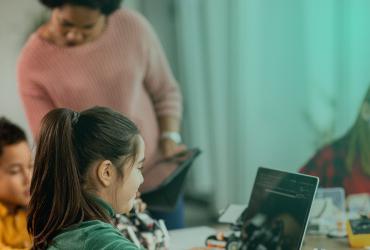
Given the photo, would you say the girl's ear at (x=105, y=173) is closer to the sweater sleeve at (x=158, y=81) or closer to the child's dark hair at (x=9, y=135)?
the child's dark hair at (x=9, y=135)

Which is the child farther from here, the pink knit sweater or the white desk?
the white desk

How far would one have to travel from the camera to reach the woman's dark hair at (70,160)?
4.14 ft

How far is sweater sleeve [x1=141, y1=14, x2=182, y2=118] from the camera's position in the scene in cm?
254

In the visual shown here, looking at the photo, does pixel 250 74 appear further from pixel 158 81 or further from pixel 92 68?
pixel 92 68

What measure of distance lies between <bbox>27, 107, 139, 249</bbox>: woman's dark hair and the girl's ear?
10 mm

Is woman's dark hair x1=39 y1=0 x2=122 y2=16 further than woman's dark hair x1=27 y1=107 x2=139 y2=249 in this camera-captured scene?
Yes

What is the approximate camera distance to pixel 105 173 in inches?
50.5

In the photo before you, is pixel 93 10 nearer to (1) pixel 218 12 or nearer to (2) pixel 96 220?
(1) pixel 218 12

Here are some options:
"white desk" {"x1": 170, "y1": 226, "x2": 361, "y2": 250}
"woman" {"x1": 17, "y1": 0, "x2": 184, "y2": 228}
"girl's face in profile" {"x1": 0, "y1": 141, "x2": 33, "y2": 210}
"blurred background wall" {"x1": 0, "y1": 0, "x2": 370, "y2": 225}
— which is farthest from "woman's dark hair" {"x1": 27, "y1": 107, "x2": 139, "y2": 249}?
"blurred background wall" {"x1": 0, "y1": 0, "x2": 370, "y2": 225}

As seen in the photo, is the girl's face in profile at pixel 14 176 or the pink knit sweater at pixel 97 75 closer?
the girl's face in profile at pixel 14 176

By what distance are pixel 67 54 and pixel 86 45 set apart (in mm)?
81

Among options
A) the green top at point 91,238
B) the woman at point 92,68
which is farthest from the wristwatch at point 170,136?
the green top at point 91,238

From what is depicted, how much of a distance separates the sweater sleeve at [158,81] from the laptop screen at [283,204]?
0.85m

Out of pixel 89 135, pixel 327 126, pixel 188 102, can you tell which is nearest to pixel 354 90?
pixel 327 126
